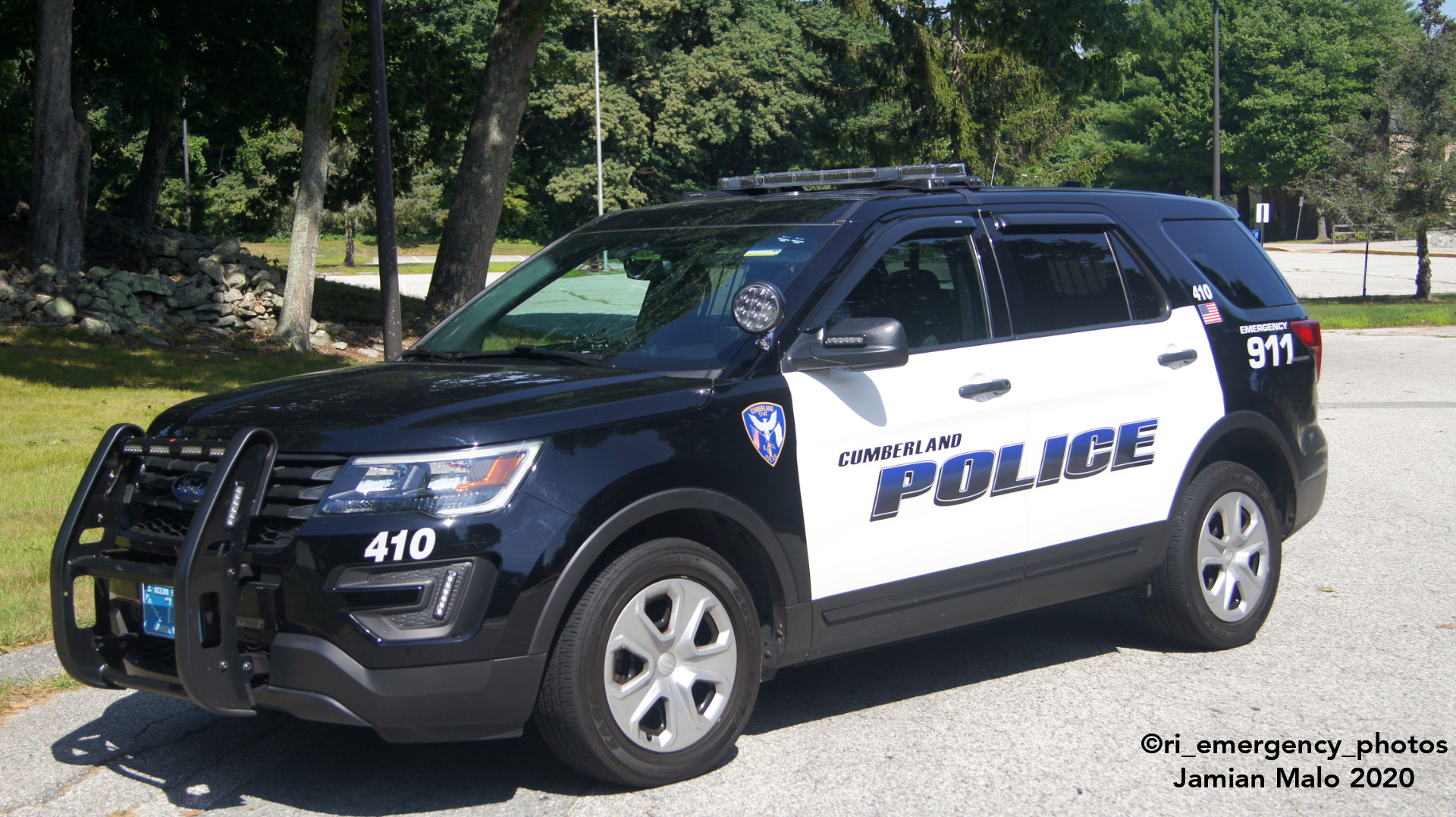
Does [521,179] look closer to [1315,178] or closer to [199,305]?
[1315,178]

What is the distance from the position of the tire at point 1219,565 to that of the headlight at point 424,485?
10.1 feet

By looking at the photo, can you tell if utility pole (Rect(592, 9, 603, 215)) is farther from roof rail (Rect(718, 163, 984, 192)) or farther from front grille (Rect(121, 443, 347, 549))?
front grille (Rect(121, 443, 347, 549))

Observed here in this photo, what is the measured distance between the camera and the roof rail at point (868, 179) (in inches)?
207

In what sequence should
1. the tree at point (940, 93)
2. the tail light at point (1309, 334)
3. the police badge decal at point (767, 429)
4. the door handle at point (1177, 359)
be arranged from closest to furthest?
the police badge decal at point (767, 429)
the door handle at point (1177, 359)
the tail light at point (1309, 334)
the tree at point (940, 93)

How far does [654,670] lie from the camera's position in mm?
4055

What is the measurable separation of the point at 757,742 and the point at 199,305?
55.4 ft

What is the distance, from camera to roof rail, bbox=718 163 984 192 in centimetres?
525

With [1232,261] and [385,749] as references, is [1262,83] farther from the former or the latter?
[385,749]

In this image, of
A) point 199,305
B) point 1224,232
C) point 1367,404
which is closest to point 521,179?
point 199,305

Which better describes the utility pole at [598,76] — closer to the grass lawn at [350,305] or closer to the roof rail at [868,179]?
the grass lawn at [350,305]

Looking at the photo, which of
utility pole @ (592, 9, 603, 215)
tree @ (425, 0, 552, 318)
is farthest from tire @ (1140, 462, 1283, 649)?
utility pole @ (592, 9, 603, 215)

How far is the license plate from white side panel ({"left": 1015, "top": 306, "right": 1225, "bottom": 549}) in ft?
9.88

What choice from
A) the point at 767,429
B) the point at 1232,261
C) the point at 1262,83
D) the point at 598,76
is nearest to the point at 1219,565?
the point at 1232,261

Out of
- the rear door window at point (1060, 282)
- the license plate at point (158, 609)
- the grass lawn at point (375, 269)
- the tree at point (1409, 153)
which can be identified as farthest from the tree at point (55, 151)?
the tree at point (1409, 153)
